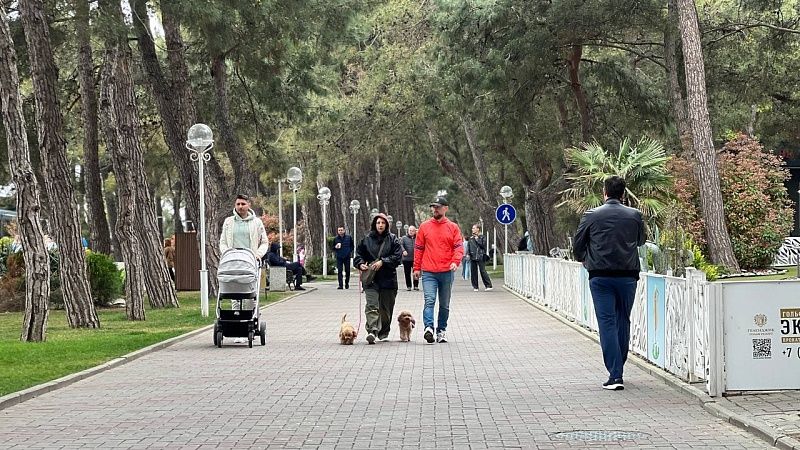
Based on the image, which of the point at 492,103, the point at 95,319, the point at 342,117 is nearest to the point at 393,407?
the point at 95,319

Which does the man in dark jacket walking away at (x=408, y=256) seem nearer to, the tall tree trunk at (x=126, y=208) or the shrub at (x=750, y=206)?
the shrub at (x=750, y=206)

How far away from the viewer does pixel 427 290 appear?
17562 millimetres

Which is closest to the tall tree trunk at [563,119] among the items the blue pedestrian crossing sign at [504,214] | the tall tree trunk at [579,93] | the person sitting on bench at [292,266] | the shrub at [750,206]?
the tall tree trunk at [579,93]

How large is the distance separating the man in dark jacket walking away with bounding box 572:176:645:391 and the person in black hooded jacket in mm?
5774

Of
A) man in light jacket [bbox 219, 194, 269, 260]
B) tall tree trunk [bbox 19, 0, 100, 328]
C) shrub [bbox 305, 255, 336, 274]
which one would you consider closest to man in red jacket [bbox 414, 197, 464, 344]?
man in light jacket [bbox 219, 194, 269, 260]

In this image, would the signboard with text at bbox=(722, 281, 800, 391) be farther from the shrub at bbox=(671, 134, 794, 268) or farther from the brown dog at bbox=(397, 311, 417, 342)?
the shrub at bbox=(671, 134, 794, 268)

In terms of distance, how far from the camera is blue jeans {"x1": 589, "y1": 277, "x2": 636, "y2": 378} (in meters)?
11.9

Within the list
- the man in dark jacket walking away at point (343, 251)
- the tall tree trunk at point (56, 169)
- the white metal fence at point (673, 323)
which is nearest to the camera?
the white metal fence at point (673, 323)

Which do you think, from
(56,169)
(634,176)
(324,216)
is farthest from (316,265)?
(56,169)

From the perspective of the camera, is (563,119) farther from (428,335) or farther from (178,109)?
(428,335)

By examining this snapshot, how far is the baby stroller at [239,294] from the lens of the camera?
1689 cm

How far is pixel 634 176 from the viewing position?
27250mm

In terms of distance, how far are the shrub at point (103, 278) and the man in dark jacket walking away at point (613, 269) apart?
18.5 metres

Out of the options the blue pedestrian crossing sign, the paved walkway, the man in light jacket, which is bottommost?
the paved walkway
